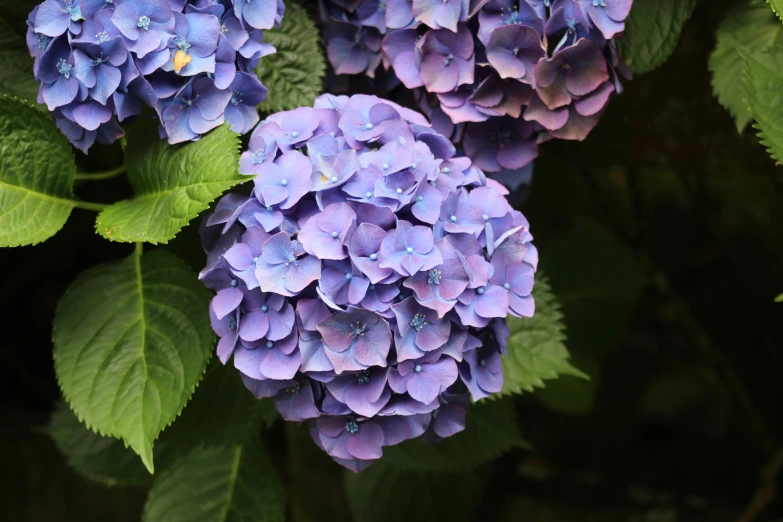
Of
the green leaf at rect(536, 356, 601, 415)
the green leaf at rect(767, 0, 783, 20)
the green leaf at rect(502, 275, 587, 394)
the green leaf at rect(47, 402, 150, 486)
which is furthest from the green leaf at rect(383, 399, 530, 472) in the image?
the green leaf at rect(767, 0, 783, 20)

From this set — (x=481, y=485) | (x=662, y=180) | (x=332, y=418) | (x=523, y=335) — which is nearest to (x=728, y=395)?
(x=662, y=180)

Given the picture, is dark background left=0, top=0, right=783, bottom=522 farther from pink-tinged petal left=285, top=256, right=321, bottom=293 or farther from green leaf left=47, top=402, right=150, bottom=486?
pink-tinged petal left=285, top=256, right=321, bottom=293

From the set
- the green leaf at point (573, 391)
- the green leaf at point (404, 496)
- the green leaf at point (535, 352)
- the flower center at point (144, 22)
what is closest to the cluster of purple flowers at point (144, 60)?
the flower center at point (144, 22)

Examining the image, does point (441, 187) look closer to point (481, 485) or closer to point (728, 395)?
point (481, 485)

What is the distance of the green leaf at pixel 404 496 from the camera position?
1.32 m

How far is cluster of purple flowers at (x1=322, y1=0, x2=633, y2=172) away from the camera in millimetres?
879

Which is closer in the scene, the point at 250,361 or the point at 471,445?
the point at 250,361

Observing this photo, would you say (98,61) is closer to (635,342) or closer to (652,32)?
(652,32)

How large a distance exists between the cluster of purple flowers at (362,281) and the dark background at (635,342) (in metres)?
0.52

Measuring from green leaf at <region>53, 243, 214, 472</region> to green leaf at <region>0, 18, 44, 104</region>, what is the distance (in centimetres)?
24

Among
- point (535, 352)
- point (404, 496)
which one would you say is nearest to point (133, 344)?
point (535, 352)

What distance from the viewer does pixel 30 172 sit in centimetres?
83

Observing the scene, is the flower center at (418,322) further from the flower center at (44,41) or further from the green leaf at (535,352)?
the flower center at (44,41)

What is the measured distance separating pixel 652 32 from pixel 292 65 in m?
0.50
